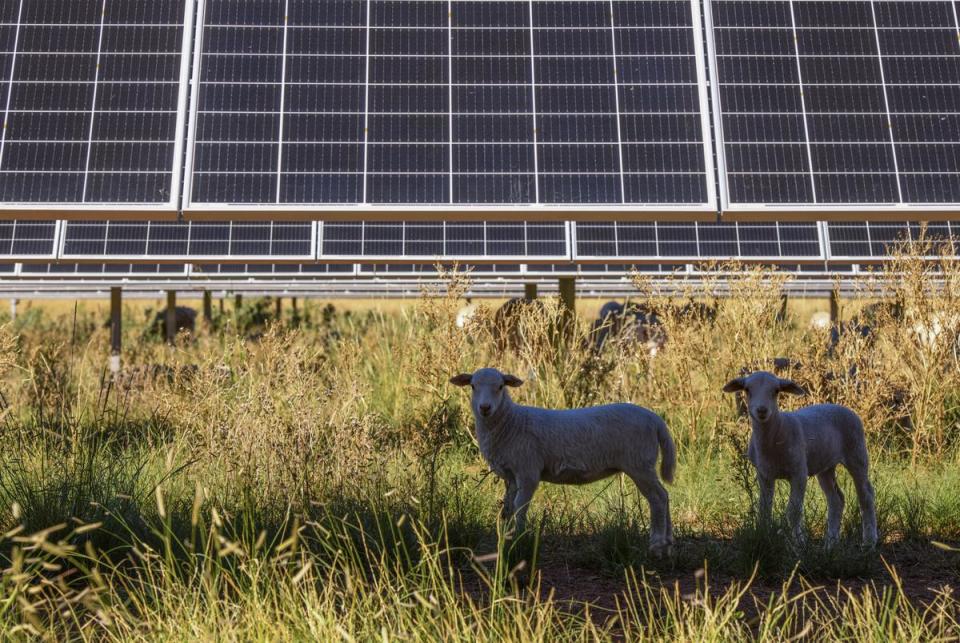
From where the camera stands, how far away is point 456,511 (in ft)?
20.2

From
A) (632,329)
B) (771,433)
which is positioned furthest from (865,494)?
(632,329)

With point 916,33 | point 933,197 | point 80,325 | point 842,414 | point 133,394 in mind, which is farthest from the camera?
point 80,325

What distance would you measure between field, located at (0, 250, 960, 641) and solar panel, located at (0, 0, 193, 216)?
216cm

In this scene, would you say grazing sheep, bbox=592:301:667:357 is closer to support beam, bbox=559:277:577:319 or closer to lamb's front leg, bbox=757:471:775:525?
support beam, bbox=559:277:577:319

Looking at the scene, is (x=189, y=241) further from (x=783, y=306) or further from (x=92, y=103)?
(x=783, y=306)

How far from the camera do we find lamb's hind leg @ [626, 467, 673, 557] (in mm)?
5715

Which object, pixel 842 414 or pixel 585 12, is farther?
pixel 585 12

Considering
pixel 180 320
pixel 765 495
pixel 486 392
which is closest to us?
pixel 486 392

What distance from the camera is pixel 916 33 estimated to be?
12.9 m

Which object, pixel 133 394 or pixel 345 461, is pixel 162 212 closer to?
pixel 133 394

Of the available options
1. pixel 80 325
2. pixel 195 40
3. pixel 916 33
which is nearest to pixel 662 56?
pixel 916 33

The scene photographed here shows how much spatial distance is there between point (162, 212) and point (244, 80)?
270 cm

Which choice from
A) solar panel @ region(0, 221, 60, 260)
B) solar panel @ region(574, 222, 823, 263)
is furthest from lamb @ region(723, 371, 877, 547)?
solar panel @ region(0, 221, 60, 260)

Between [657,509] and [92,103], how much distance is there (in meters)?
9.16
